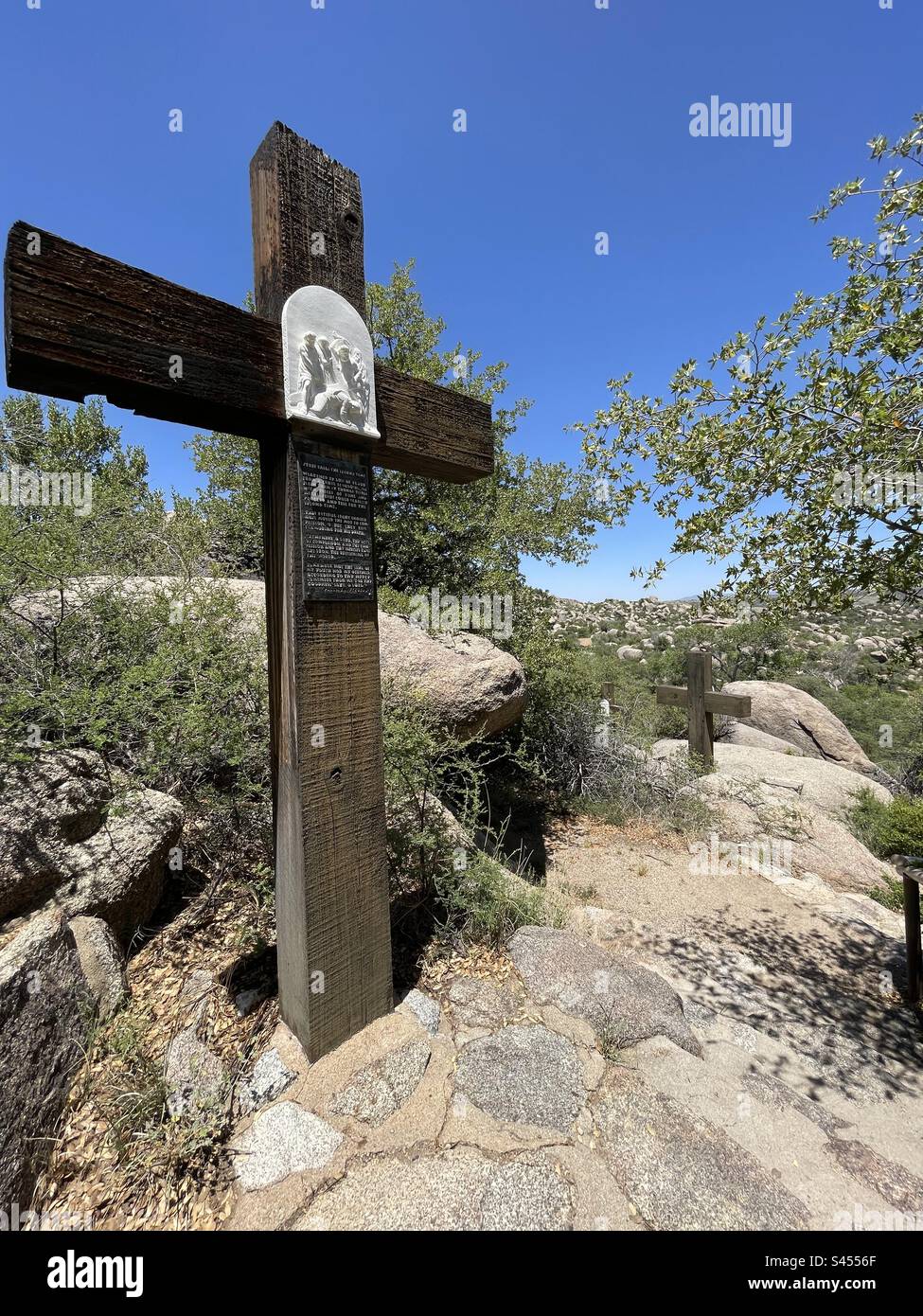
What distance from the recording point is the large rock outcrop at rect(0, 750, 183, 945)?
232cm

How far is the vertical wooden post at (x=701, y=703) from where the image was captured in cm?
791

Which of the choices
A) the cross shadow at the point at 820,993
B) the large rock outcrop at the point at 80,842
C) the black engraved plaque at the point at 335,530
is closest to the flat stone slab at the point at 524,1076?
the cross shadow at the point at 820,993

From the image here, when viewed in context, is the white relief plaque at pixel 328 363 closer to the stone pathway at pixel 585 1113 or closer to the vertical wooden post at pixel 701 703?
the stone pathway at pixel 585 1113

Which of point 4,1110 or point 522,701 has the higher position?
point 522,701

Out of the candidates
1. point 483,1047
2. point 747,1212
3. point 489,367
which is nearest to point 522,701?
point 483,1047

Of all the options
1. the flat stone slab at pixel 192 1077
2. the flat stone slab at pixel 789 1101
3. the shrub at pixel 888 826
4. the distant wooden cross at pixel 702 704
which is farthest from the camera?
the distant wooden cross at pixel 702 704

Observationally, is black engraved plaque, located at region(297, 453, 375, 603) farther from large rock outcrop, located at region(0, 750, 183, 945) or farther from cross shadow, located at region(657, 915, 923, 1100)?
cross shadow, located at region(657, 915, 923, 1100)

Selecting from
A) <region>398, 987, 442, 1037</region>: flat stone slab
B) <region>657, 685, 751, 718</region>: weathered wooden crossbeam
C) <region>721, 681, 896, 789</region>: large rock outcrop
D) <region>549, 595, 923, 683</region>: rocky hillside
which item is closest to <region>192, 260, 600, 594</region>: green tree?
<region>549, 595, 923, 683</region>: rocky hillside

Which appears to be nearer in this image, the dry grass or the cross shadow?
the dry grass

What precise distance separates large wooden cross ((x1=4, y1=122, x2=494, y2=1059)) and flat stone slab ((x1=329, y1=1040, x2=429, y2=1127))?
22cm

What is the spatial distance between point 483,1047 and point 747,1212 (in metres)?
1.05

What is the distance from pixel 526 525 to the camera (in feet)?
21.9
